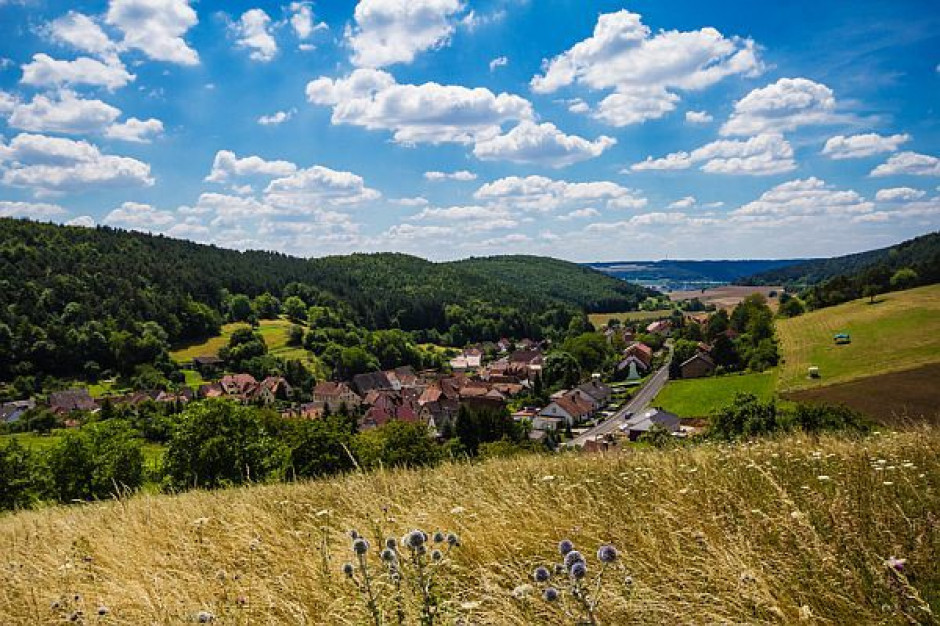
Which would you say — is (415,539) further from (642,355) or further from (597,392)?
(642,355)

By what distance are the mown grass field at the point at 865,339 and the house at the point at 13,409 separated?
100013 mm

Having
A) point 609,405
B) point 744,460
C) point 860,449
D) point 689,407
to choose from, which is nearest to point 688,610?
point 744,460

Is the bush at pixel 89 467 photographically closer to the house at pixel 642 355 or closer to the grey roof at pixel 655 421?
the grey roof at pixel 655 421

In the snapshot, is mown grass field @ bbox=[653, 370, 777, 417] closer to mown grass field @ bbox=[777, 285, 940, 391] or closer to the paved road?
mown grass field @ bbox=[777, 285, 940, 391]

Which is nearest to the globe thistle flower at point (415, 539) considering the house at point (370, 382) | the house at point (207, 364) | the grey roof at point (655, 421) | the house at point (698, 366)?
the grey roof at point (655, 421)

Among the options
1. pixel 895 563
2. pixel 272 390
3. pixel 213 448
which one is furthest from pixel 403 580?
pixel 272 390

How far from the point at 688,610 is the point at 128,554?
14.8ft

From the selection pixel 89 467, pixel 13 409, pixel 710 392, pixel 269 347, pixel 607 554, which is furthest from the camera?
pixel 269 347

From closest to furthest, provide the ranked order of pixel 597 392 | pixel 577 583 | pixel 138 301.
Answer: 1. pixel 577 583
2. pixel 597 392
3. pixel 138 301

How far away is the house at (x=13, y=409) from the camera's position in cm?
8156

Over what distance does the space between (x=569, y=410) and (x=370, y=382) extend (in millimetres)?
51221

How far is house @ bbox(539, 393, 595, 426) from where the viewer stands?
7444 cm

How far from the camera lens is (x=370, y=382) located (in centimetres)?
11462

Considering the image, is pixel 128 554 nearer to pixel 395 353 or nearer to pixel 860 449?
pixel 860 449
